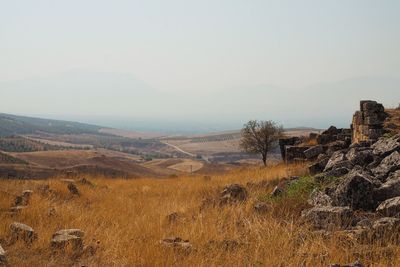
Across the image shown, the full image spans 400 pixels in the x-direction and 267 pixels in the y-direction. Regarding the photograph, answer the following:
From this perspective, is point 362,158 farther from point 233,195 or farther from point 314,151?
point 314,151

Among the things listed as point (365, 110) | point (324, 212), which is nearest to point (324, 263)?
point (324, 212)

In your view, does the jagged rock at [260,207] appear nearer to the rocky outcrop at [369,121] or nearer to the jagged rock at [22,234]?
the jagged rock at [22,234]

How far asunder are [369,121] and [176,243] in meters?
15.9

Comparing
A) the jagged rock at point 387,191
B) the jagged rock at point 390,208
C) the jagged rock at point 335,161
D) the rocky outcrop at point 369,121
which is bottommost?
the jagged rock at point 390,208

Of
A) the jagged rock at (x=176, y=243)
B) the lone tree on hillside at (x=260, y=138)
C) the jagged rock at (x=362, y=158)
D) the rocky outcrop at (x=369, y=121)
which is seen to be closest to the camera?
the jagged rock at (x=176, y=243)

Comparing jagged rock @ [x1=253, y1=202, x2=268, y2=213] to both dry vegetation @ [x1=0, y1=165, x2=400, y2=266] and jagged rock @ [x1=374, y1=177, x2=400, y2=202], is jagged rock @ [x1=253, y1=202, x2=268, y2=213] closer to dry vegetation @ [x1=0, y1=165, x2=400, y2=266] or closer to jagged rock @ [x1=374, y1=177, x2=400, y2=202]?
dry vegetation @ [x1=0, y1=165, x2=400, y2=266]

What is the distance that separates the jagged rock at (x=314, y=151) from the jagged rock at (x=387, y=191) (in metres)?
12.6

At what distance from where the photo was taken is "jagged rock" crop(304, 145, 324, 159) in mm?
22391

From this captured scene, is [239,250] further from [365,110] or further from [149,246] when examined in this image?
[365,110]

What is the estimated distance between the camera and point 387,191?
9805 mm

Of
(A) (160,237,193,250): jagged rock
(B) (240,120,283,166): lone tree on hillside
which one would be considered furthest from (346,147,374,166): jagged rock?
(B) (240,120,283,166): lone tree on hillside

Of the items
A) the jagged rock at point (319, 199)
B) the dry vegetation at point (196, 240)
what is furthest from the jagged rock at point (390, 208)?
the dry vegetation at point (196, 240)

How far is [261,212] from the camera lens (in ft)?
35.1

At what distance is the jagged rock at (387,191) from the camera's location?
9719 mm
